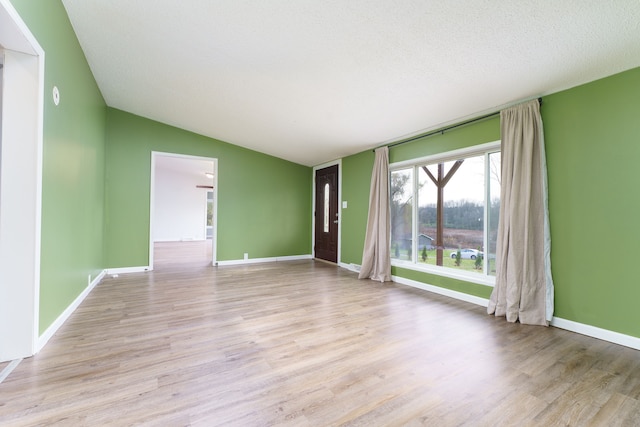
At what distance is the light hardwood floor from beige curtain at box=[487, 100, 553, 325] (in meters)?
0.24

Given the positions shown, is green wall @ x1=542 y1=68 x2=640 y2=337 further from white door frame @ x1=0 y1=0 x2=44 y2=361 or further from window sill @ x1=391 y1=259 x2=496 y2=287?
white door frame @ x1=0 y1=0 x2=44 y2=361

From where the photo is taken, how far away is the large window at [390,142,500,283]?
343cm

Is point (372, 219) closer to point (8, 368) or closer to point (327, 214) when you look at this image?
point (327, 214)

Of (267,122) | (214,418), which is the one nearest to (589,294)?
(214,418)

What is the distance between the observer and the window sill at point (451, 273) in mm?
3359

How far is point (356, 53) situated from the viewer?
8.16 ft

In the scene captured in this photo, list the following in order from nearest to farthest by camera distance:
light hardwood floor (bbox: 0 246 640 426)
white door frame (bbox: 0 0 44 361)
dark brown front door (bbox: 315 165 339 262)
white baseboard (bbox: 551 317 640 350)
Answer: light hardwood floor (bbox: 0 246 640 426) < white door frame (bbox: 0 0 44 361) < white baseboard (bbox: 551 317 640 350) < dark brown front door (bbox: 315 165 339 262)

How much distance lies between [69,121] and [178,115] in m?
2.18

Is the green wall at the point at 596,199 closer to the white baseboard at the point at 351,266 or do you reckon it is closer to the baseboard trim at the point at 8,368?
the white baseboard at the point at 351,266

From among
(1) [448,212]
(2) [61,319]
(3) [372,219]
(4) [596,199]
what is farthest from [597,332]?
(2) [61,319]

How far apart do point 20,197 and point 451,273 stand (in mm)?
4486

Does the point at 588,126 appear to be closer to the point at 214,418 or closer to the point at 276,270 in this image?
the point at 214,418

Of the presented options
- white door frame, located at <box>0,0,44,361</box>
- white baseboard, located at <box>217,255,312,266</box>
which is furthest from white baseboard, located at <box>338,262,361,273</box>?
white door frame, located at <box>0,0,44,361</box>

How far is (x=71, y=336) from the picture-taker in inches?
92.4
